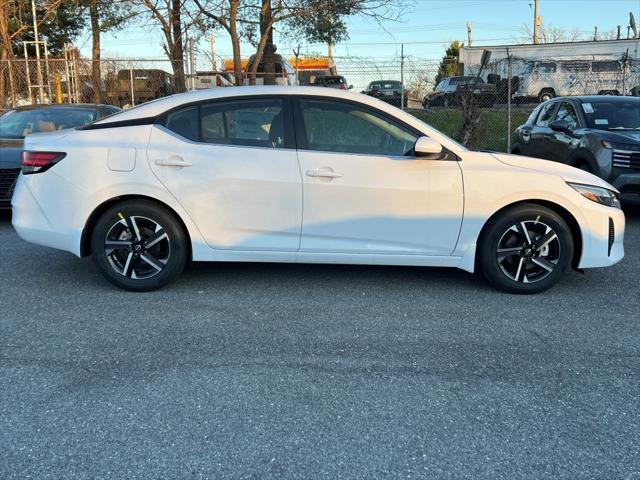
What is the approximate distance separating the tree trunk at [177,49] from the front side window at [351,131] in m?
9.23

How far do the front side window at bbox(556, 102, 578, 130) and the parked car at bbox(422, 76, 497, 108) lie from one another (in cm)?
497

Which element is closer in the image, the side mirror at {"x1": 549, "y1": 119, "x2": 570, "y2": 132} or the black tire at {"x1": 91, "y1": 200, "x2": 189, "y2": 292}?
the black tire at {"x1": 91, "y1": 200, "x2": 189, "y2": 292}

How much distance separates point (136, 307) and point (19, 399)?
4.76 feet

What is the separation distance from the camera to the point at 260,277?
5340 mm

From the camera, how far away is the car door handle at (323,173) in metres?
4.66

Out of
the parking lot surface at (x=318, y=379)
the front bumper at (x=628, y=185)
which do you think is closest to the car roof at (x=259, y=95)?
the parking lot surface at (x=318, y=379)

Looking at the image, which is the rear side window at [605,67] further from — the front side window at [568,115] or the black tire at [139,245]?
the black tire at [139,245]

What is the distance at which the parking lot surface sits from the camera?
266cm

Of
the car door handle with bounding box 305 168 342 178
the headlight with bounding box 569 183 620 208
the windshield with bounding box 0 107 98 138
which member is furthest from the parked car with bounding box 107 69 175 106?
the headlight with bounding box 569 183 620 208

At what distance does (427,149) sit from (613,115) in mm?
5083

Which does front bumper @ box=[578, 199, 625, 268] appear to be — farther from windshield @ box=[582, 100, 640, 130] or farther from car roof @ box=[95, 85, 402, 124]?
windshield @ box=[582, 100, 640, 130]

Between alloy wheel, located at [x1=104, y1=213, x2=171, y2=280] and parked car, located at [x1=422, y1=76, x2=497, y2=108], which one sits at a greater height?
parked car, located at [x1=422, y1=76, x2=497, y2=108]

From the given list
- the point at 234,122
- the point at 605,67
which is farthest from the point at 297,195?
the point at 605,67

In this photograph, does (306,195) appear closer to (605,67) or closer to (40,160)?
(40,160)
